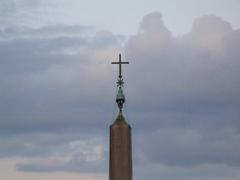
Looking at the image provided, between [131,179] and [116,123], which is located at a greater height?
[116,123]

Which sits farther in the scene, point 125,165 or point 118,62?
point 118,62

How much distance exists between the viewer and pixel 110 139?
39781mm

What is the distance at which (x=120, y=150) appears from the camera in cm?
3922

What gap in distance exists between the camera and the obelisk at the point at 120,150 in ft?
128

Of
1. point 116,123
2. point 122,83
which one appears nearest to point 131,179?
point 116,123

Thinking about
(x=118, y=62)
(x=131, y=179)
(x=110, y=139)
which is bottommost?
(x=131, y=179)

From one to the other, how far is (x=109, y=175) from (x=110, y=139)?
226 centimetres

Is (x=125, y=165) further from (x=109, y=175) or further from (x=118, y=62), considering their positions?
(x=118, y=62)

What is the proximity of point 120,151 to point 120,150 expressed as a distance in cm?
6

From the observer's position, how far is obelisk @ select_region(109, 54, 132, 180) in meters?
39.0

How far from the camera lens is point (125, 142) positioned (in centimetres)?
3944

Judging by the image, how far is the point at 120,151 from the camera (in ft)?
129

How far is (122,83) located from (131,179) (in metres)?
6.24

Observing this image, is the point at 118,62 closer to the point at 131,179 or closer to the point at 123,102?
the point at 123,102
